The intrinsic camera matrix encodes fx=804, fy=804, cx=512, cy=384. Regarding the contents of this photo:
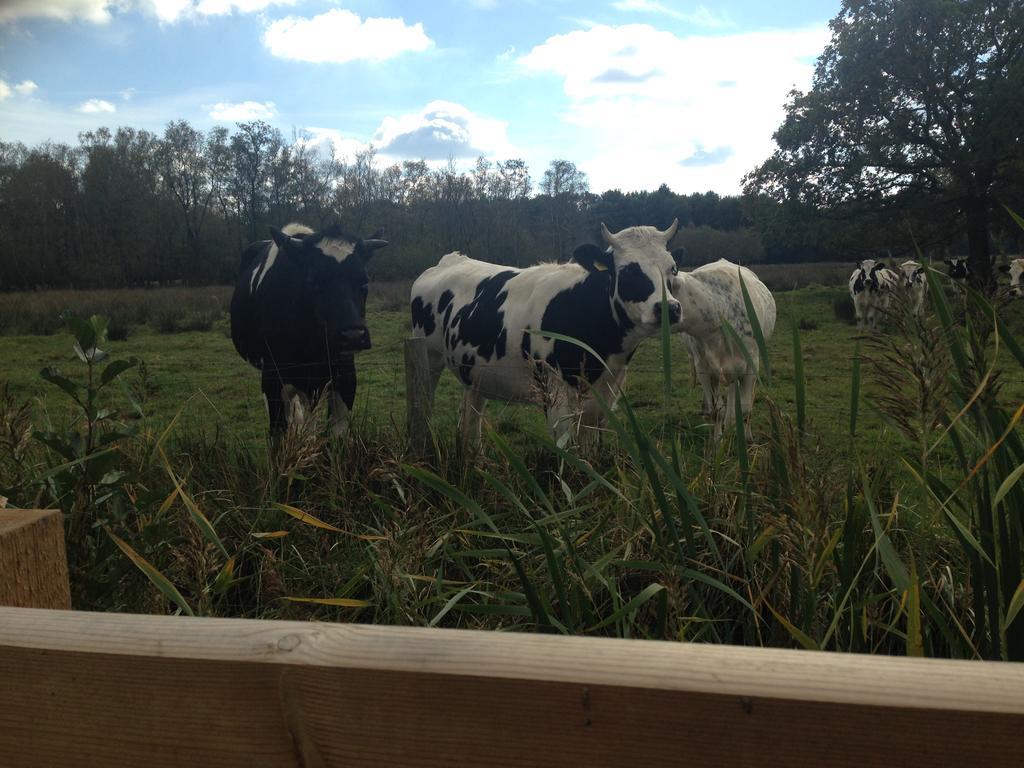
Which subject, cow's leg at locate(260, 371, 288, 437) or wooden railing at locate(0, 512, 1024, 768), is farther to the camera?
cow's leg at locate(260, 371, 288, 437)

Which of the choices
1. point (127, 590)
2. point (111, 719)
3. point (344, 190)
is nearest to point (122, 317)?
point (344, 190)

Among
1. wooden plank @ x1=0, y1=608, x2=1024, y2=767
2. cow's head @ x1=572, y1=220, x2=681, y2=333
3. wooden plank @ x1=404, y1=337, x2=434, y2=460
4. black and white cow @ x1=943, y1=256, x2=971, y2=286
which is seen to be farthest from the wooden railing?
cow's head @ x1=572, y1=220, x2=681, y2=333

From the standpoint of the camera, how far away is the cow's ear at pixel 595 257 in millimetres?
5559

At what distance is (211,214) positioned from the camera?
29.9 m

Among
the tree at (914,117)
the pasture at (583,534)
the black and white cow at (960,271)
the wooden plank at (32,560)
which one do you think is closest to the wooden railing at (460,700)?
the wooden plank at (32,560)

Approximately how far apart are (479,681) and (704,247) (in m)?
29.6

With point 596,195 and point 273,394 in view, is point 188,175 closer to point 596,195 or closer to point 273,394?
point 596,195

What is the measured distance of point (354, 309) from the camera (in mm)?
5340

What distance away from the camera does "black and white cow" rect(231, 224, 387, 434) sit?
5328 millimetres

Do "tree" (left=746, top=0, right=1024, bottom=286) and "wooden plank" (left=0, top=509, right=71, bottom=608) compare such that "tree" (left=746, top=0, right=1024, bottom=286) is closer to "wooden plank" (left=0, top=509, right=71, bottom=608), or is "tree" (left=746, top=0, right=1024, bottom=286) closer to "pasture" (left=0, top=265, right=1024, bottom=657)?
"pasture" (left=0, top=265, right=1024, bottom=657)

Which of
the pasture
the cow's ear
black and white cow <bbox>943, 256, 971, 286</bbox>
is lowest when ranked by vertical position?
the pasture

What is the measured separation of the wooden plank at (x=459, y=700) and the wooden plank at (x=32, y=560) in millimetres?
334

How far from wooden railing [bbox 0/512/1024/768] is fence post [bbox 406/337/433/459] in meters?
2.65

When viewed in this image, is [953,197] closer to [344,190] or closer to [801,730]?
[344,190]
